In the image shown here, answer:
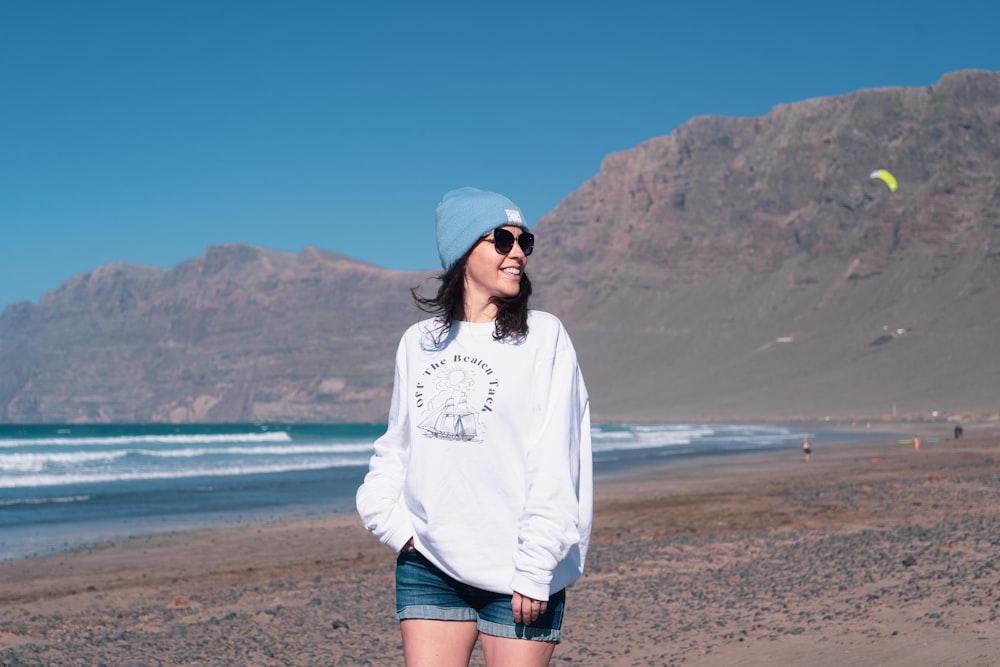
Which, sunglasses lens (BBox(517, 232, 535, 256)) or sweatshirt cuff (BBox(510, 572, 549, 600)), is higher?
sunglasses lens (BBox(517, 232, 535, 256))

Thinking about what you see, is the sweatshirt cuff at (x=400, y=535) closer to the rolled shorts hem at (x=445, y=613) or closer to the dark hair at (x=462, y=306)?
the rolled shorts hem at (x=445, y=613)

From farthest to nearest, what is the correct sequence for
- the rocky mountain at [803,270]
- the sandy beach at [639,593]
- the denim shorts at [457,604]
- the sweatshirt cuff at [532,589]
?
the rocky mountain at [803,270] → the sandy beach at [639,593] → the denim shorts at [457,604] → the sweatshirt cuff at [532,589]

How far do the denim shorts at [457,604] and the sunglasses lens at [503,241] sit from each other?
88 centimetres

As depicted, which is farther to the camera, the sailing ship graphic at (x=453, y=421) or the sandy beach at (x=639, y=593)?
the sandy beach at (x=639, y=593)

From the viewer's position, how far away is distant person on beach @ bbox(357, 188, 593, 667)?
2.81 meters

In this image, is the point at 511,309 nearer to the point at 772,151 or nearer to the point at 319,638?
the point at 319,638

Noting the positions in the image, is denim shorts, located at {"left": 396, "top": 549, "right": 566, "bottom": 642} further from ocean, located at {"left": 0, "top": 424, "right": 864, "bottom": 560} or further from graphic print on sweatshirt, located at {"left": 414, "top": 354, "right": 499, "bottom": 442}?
ocean, located at {"left": 0, "top": 424, "right": 864, "bottom": 560}

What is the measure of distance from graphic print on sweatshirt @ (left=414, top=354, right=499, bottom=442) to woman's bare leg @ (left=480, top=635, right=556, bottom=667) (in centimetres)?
53

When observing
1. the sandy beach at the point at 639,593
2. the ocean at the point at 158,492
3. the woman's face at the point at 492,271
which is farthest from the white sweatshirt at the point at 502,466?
the ocean at the point at 158,492

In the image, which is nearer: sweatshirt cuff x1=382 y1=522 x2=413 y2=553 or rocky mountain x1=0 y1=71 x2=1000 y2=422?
sweatshirt cuff x1=382 y1=522 x2=413 y2=553

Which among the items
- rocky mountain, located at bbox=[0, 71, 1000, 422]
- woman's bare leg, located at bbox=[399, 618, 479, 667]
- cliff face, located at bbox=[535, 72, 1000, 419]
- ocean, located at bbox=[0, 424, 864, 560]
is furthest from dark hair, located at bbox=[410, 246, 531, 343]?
cliff face, located at bbox=[535, 72, 1000, 419]

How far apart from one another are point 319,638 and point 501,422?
529 cm

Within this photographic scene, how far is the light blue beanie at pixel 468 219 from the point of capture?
3.14 meters

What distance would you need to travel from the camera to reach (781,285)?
15162cm
